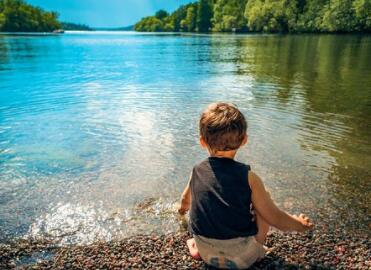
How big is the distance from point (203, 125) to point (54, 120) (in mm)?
11323

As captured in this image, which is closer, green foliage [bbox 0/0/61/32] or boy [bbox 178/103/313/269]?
boy [bbox 178/103/313/269]

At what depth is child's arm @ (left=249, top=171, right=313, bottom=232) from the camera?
407 centimetres

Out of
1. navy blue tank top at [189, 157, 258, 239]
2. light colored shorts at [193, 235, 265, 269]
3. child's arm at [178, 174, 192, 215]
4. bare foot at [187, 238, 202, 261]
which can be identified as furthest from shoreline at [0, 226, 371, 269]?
navy blue tank top at [189, 157, 258, 239]

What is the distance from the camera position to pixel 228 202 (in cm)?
412

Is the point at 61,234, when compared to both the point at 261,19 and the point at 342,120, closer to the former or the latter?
the point at 342,120

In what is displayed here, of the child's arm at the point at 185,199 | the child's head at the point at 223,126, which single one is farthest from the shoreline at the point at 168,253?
the child's head at the point at 223,126

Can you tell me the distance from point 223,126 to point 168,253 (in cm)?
237

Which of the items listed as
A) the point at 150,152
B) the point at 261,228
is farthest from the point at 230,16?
the point at 261,228

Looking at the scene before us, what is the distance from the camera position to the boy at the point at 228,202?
13.1 ft

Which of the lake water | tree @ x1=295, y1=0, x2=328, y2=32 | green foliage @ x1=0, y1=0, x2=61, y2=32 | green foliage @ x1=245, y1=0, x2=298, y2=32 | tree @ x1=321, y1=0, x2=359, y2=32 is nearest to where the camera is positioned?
the lake water

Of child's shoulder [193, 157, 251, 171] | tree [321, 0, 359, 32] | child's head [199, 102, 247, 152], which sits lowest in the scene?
child's shoulder [193, 157, 251, 171]

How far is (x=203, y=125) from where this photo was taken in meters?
4.03

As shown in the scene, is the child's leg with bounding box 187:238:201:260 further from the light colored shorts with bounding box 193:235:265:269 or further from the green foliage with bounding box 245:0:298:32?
the green foliage with bounding box 245:0:298:32

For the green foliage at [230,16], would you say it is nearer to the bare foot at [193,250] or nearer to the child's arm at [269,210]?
the bare foot at [193,250]
